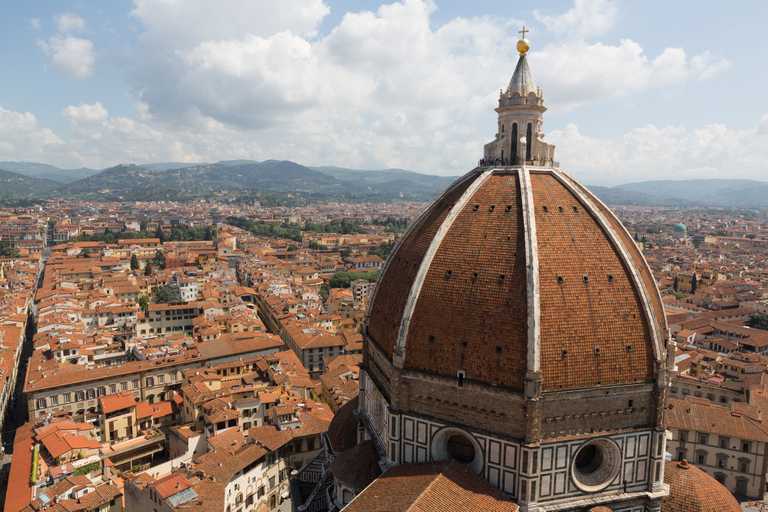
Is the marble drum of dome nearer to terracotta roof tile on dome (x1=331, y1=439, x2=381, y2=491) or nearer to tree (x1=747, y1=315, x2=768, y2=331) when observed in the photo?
terracotta roof tile on dome (x1=331, y1=439, x2=381, y2=491)

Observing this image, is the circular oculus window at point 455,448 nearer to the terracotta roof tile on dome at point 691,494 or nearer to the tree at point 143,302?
the terracotta roof tile on dome at point 691,494

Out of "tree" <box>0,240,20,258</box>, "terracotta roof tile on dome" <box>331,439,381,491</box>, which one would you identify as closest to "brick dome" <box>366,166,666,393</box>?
"terracotta roof tile on dome" <box>331,439,381,491</box>

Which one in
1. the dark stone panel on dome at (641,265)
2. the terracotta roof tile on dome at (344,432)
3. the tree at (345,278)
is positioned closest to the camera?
the dark stone panel on dome at (641,265)

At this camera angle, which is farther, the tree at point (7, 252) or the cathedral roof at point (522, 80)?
the tree at point (7, 252)

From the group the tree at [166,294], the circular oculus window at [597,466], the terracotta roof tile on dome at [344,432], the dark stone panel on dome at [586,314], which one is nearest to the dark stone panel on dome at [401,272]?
the dark stone panel on dome at [586,314]

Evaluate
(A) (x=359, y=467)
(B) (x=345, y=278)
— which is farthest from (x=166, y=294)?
(A) (x=359, y=467)

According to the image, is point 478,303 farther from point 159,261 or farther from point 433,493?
point 159,261

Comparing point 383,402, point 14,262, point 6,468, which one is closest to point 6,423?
point 6,468
